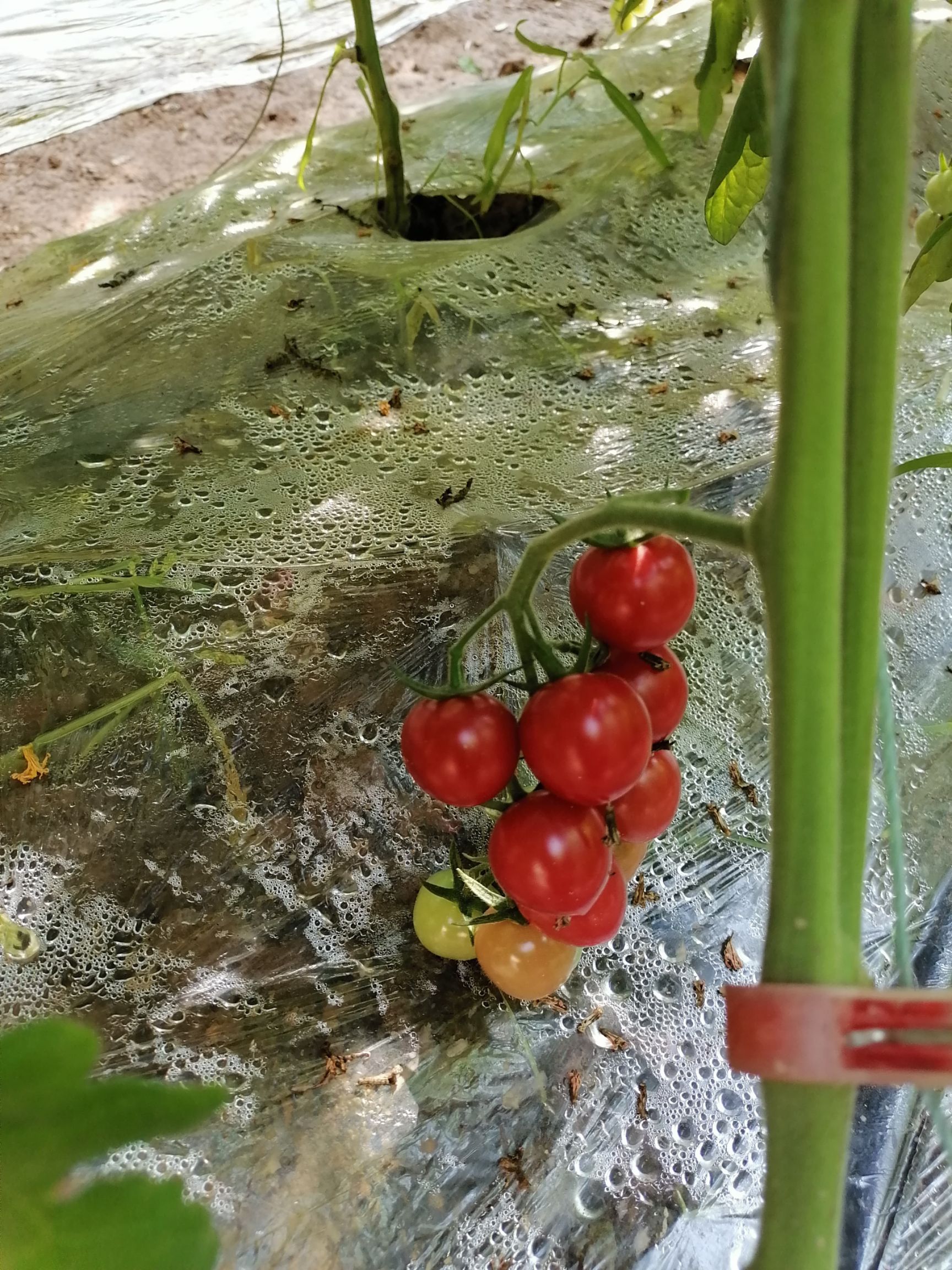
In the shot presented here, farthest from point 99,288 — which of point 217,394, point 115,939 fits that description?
point 115,939

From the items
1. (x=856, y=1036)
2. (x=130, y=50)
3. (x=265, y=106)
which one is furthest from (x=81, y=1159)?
(x=130, y=50)

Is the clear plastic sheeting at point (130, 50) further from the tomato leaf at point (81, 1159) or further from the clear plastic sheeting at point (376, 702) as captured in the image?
the tomato leaf at point (81, 1159)

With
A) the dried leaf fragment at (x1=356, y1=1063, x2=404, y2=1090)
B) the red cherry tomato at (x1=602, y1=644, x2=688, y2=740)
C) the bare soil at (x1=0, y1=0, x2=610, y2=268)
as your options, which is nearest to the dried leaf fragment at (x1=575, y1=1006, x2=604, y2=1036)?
the dried leaf fragment at (x1=356, y1=1063, x2=404, y2=1090)

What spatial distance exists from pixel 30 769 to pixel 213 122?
1.33m

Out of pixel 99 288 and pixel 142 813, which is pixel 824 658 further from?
pixel 99 288

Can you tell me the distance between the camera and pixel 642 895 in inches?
23.1

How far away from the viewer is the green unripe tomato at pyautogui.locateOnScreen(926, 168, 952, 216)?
500 millimetres

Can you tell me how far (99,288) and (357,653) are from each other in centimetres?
42

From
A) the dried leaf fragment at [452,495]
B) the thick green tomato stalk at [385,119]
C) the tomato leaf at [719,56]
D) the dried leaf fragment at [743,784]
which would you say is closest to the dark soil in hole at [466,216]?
the thick green tomato stalk at [385,119]

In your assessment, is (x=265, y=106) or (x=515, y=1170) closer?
(x=515, y=1170)

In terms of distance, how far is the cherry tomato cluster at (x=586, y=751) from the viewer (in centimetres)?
35

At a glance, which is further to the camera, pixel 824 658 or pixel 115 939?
pixel 115 939

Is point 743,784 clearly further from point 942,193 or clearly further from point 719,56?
point 719,56

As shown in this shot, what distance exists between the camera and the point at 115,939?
492 mm
